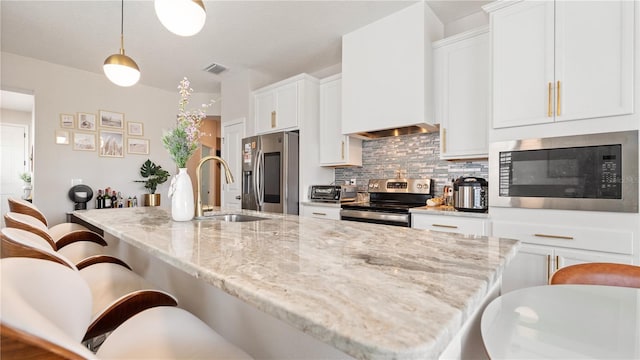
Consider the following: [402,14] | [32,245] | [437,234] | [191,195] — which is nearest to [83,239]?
[191,195]

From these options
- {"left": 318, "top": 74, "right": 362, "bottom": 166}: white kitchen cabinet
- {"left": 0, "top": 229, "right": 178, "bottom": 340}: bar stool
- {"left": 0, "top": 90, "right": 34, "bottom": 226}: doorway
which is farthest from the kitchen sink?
{"left": 0, "top": 90, "right": 34, "bottom": 226}: doorway

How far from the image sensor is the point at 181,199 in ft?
5.15

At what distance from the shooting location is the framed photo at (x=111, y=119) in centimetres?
415

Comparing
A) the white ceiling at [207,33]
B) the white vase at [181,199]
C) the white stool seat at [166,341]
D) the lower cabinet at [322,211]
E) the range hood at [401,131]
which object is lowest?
the white stool seat at [166,341]

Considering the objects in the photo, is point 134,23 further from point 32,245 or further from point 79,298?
point 79,298

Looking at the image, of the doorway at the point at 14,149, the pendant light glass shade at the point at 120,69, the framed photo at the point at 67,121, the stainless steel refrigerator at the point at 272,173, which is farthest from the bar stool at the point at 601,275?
the doorway at the point at 14,149

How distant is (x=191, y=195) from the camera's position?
1.62m

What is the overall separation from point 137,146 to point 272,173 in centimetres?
253

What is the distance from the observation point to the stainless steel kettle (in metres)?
2.22

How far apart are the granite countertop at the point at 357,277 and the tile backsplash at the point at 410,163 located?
188cm

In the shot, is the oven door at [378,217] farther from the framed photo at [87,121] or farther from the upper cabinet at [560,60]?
the framed photo at [87,121]

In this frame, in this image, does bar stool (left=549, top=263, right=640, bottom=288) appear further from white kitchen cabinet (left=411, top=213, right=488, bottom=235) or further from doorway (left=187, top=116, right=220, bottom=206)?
doorway (left=187, top=116, right=220, bottom=206)

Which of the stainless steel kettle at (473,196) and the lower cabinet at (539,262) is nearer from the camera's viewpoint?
the lower cabinet at (539,262)

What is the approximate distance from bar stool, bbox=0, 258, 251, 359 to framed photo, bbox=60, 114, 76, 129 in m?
4.27
